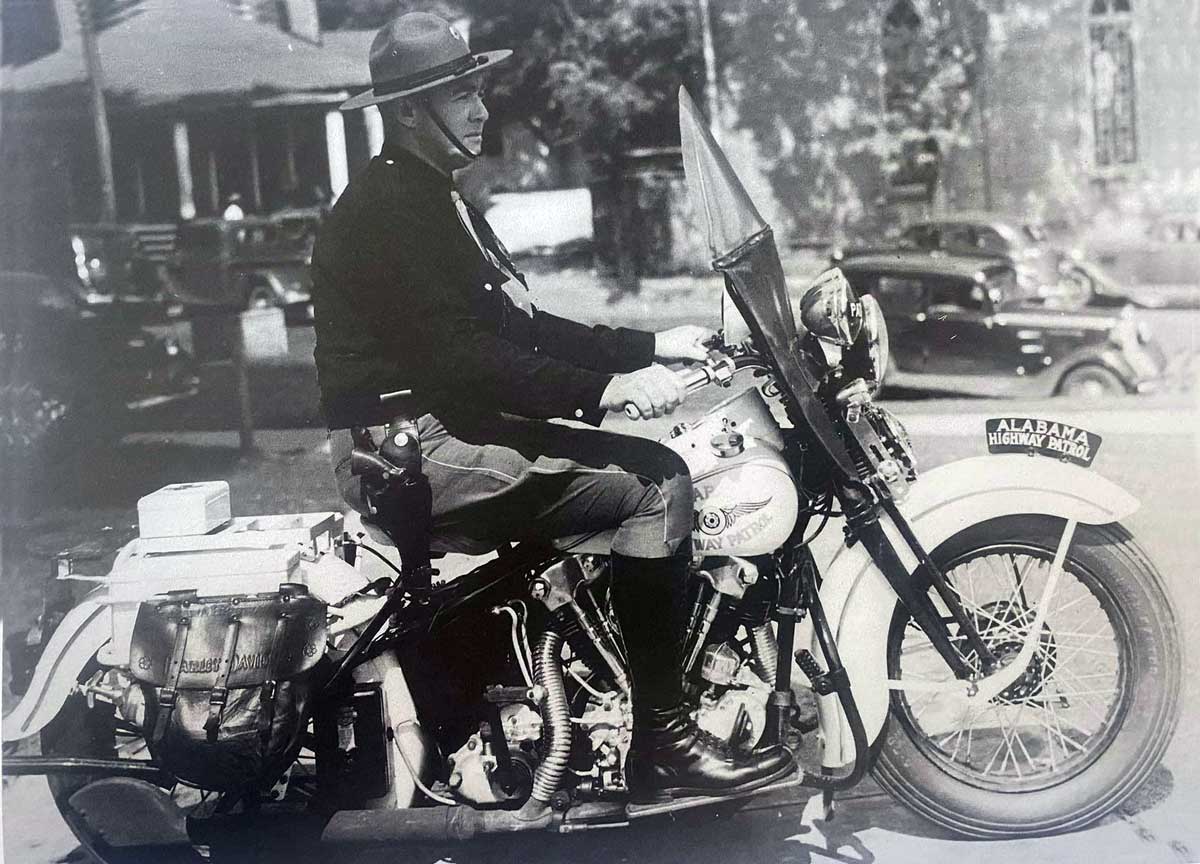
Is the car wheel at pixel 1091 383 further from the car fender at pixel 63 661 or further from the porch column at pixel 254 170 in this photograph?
the car fender at pixel 63 661

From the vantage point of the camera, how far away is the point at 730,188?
9.46ft

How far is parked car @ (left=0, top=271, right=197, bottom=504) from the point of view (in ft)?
9.89

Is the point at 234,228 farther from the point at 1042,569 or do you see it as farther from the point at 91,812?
the point at 1042,569

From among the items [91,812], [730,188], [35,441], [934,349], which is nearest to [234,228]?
[35,441]

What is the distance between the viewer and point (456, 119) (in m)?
2.84

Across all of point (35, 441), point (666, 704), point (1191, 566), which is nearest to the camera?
point (666, 704)

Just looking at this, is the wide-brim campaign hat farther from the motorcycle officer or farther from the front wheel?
the front wheel

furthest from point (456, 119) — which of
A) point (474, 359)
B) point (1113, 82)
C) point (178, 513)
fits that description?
point (1113, 82)

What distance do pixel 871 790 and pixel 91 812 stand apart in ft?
7.58

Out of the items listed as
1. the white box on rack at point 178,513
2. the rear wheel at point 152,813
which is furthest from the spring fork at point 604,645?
the white box on rack at point 178,513

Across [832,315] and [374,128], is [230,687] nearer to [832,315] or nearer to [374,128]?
[374,128]

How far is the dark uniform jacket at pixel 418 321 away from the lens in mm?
2705

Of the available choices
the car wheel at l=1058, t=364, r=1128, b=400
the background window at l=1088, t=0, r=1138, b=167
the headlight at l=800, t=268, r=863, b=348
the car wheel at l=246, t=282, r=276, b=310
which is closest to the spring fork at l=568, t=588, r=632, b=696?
the headlight at l=800, t=268, r=863, b=348

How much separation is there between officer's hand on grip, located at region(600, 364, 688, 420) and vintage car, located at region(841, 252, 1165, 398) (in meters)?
0.78
